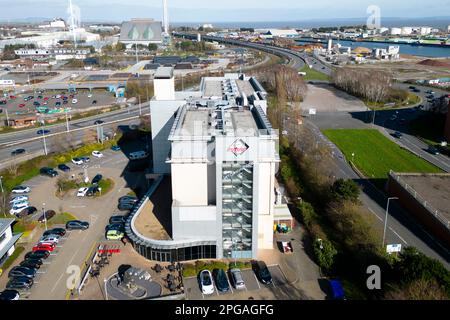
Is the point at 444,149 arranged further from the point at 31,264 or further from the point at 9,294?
the point at 9,294

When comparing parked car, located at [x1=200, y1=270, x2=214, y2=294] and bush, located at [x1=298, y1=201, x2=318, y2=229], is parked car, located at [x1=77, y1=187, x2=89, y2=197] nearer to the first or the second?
parked car, located at [x1=200, y1=270, x2=214, y2=294]

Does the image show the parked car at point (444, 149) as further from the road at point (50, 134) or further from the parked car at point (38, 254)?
the parked car at point (38, 254)

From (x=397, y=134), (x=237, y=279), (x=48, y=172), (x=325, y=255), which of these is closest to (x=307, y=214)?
(x=325, y=255)

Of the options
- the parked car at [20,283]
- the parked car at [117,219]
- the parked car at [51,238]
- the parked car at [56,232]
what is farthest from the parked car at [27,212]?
the parked car at [20,283]

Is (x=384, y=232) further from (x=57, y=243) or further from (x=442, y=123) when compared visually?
(x=442, y=123)

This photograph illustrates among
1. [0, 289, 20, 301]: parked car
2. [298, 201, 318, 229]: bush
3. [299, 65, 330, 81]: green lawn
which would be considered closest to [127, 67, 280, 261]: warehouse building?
[298, 201, 318, 229]: bush
